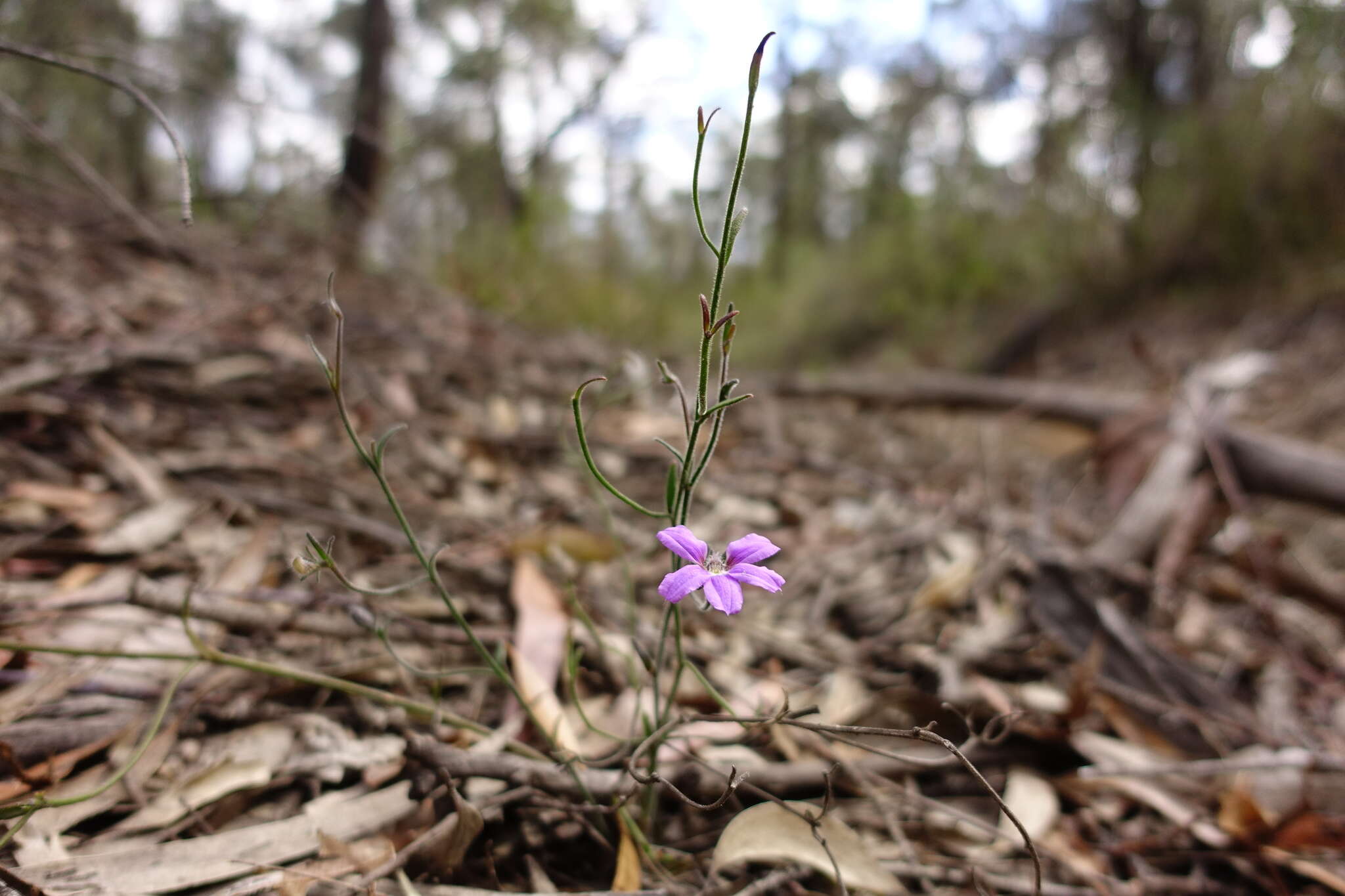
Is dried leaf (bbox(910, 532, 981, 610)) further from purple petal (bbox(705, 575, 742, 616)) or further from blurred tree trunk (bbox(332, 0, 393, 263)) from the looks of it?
blurred tree trunk (bbox(332, 0, 393, 263))

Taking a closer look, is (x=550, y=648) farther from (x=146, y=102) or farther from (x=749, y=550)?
(x=146, y=102)

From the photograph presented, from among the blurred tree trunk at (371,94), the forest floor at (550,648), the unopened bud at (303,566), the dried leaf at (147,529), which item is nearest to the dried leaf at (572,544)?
the forest floor at (550,648)

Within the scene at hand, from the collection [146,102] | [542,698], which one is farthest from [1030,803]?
[146,102]

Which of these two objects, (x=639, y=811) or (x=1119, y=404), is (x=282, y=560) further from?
(x=1119, y=404)

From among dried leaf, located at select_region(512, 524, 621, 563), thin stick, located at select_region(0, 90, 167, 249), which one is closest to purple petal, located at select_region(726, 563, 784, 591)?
dried leaf, located at select_region(512, 524, 621, 563)

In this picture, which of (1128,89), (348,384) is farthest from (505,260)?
(1128,89)

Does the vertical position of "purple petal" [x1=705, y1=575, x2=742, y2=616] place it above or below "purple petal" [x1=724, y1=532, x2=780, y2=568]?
below
